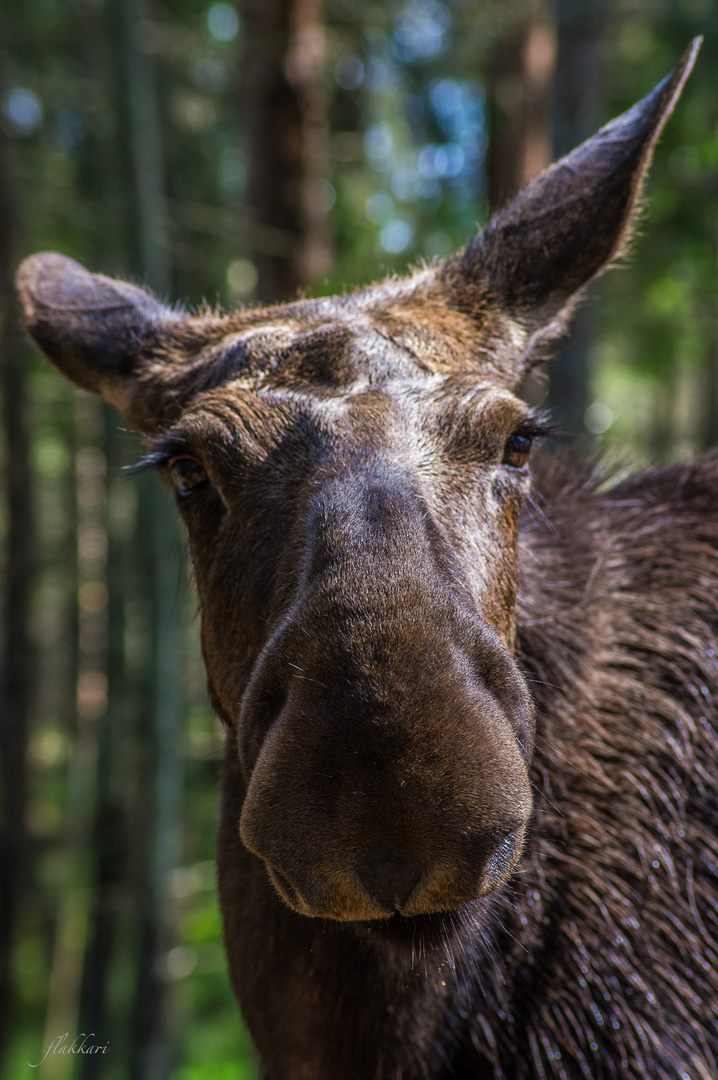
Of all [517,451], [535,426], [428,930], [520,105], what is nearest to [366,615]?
[428,930]

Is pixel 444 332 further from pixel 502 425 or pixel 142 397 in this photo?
pixel 142 397

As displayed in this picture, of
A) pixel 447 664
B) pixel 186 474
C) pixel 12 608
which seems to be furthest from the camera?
pixel 12 608

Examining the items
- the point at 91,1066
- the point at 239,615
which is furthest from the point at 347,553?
the point at 91,1066

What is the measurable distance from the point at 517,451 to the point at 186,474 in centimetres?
116

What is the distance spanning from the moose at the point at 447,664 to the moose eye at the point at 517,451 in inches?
0.6

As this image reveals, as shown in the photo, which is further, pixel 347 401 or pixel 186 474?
pixel 186 474

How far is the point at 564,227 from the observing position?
129 inches

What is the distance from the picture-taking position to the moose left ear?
3.23m

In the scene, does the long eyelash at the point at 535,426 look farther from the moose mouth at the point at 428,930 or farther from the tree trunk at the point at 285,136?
the tree trunk at the point at 285,136

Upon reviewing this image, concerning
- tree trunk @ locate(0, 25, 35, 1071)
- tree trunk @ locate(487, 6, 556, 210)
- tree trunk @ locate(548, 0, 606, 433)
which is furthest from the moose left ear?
tree trunk @ locate(487, 6, 556, 210)

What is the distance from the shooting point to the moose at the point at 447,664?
1.94 metres

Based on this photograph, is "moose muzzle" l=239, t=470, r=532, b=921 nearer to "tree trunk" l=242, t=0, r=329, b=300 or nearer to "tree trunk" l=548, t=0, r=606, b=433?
"tree trunk" l=548, t=0, r=606, b=433

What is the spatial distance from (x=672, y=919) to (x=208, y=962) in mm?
9151

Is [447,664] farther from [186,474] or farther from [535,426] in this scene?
[186,474]
